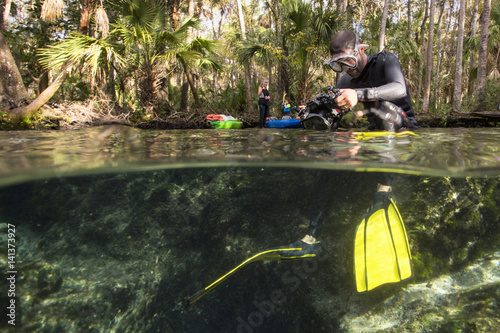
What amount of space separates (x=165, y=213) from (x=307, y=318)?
500cm

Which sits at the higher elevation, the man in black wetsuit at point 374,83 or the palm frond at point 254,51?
the palm frond at point 254,51

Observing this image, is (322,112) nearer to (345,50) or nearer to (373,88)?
(373,88)

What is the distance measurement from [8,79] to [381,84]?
11102mm

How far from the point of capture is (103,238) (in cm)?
727

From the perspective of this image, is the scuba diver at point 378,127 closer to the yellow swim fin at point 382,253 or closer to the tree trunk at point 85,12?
the yellow swim fin at point 382,253

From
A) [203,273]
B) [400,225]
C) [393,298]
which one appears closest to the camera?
[400,225]

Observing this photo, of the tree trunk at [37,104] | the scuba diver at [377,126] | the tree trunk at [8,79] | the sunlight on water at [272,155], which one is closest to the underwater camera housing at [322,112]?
the scuba diver at [377,126]

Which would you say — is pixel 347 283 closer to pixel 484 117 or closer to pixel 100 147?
pixel 100 147

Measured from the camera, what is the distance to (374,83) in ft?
13.7

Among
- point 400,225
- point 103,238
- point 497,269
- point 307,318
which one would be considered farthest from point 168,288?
point 497,269

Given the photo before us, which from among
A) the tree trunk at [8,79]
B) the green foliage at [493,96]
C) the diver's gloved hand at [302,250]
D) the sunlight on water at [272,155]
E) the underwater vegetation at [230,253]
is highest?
the tree trunk at [8,79]

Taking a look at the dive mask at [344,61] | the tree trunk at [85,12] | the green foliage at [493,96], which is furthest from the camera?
the green foliage at [493,96]

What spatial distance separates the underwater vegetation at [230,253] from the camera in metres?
5.14

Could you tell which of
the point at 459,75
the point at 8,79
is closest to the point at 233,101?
the point at 8,79
